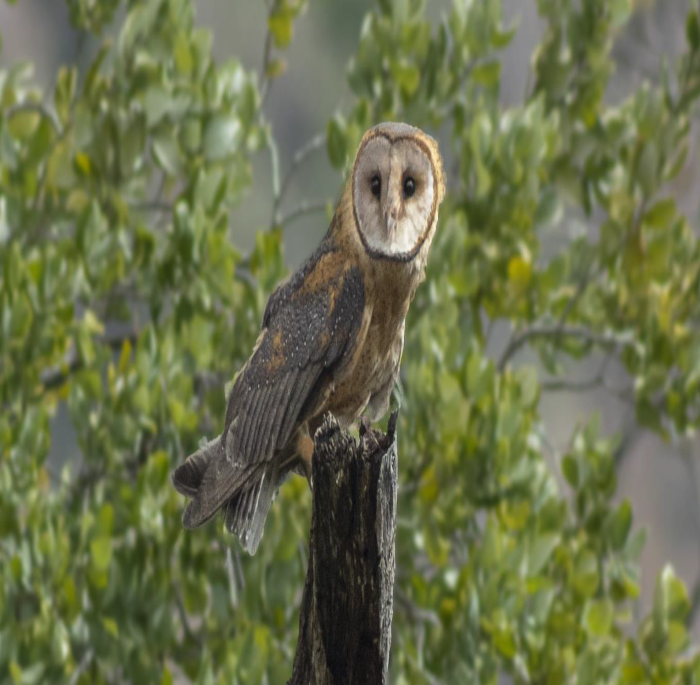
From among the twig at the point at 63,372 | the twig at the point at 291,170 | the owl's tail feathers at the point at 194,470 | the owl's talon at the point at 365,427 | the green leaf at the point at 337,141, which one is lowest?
the owl's talon at the point at 365,427

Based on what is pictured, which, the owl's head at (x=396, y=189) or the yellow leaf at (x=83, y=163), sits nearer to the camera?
the owl's head at (x=396, y=189)

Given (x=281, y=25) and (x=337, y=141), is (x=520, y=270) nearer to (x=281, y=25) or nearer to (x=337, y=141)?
(x=337, y=141)

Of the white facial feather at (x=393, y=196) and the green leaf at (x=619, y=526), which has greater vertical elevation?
the green leaf at (x=619, y=526)

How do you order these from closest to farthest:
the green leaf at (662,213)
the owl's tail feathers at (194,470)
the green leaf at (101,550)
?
1. the owl's tail feathers at (194,470)
2. the green leaf at (101,550)
3. the green leaf at (662,213)

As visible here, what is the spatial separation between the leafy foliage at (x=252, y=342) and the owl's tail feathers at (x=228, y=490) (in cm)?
83

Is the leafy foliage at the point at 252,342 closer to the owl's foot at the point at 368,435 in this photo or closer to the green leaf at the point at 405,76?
the green leaf at the point at 405,76

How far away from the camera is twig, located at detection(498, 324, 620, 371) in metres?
2.85

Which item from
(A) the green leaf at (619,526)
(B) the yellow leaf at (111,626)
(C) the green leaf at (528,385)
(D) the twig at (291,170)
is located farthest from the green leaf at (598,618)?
(D) the twig at (291,170)

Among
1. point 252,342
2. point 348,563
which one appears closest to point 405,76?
point 252,342

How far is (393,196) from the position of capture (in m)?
1.28

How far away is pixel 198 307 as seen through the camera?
2.55 meters

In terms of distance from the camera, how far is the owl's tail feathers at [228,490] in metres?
1.41

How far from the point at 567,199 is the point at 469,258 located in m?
0.38

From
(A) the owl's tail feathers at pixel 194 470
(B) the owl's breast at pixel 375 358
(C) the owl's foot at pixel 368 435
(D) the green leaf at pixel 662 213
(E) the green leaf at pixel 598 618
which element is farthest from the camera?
(D) the green leaf at pixel 662 213
